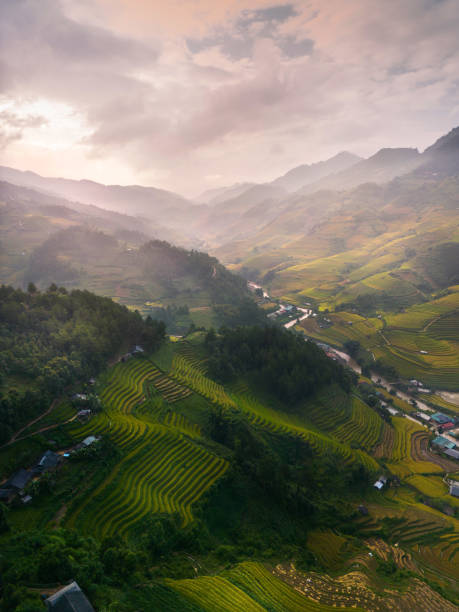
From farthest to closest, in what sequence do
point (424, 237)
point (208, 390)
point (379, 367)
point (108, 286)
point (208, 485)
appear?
1. point (424, 237)
2. point (108, 286)
3. point (379, 367)
4. point (208, 390)
5. point (208, 485)

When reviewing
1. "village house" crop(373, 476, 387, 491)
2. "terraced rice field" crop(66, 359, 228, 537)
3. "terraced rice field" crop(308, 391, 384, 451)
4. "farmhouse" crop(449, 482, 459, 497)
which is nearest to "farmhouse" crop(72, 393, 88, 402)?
"terraced rice field" crop(66, 359, 228, 537)

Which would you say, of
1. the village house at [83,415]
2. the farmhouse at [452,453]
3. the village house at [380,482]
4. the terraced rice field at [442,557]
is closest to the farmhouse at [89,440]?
the village house at [83,415]

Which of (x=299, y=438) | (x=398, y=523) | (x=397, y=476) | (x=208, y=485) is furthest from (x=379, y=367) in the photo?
(x=208, y=485)

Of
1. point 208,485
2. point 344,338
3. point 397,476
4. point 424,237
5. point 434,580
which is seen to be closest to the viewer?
point 434,580

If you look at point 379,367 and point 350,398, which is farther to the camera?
Answer: point 379,367

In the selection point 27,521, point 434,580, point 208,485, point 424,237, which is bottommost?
point 434,580

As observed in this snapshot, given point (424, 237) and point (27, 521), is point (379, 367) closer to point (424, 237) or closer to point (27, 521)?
point (27, 521)
